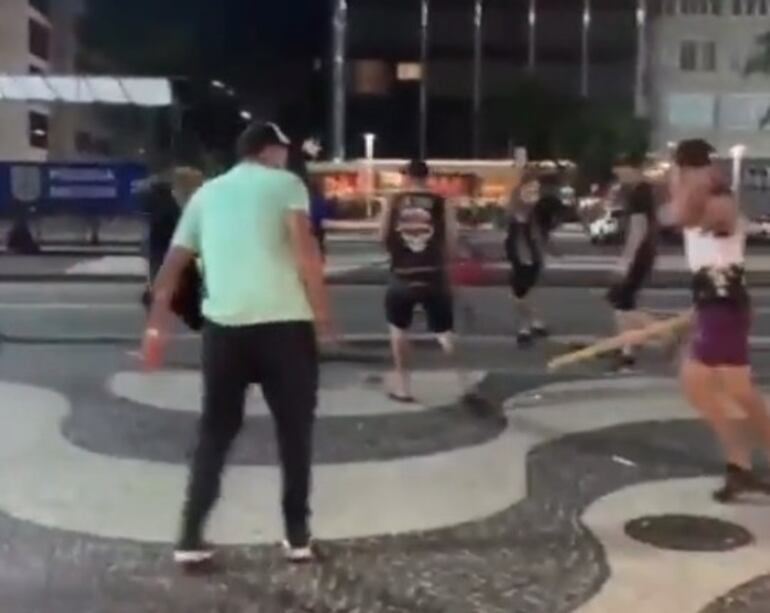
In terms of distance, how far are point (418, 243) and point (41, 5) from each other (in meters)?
77.0

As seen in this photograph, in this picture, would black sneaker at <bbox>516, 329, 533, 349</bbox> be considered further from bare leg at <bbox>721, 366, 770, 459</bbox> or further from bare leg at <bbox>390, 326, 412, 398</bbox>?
bare leg at <bbox>721, 366, 770, 459</bbox>

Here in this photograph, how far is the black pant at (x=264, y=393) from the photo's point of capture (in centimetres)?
600

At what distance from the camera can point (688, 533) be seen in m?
6.73

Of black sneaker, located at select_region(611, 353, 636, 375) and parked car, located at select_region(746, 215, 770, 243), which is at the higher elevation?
black sneaker, located at select_region(611, 353, 636, 375)

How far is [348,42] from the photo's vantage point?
8881cm

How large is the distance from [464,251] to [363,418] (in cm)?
322

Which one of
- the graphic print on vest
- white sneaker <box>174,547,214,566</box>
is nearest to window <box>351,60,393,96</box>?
the graphic print on vest

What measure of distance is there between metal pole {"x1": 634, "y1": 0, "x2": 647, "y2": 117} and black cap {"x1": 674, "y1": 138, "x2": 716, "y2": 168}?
8032 centimetres

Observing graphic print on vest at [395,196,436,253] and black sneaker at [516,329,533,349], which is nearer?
graphic print on vest at [395,196,436,253]

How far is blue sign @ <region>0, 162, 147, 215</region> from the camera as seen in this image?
104 feet

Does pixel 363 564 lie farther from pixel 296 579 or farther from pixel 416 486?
pixel 416 486

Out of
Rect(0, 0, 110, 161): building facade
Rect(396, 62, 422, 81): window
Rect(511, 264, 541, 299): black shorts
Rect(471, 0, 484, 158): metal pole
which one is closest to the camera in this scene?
Rect(511, 264, 541, 299): black shorts

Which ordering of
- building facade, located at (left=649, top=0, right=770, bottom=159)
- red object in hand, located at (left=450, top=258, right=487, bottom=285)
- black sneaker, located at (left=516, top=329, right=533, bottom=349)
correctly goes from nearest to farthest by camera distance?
red object in hand, located at (left=450, top=258, right=487, bottom=285) < black sneaker, located at (left=516, top=329, right=533, bottom=349) < building facade, located at (left=649, top=0, right=770, bottom=159)

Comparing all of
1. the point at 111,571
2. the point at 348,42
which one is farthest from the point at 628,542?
the point at 348,42
